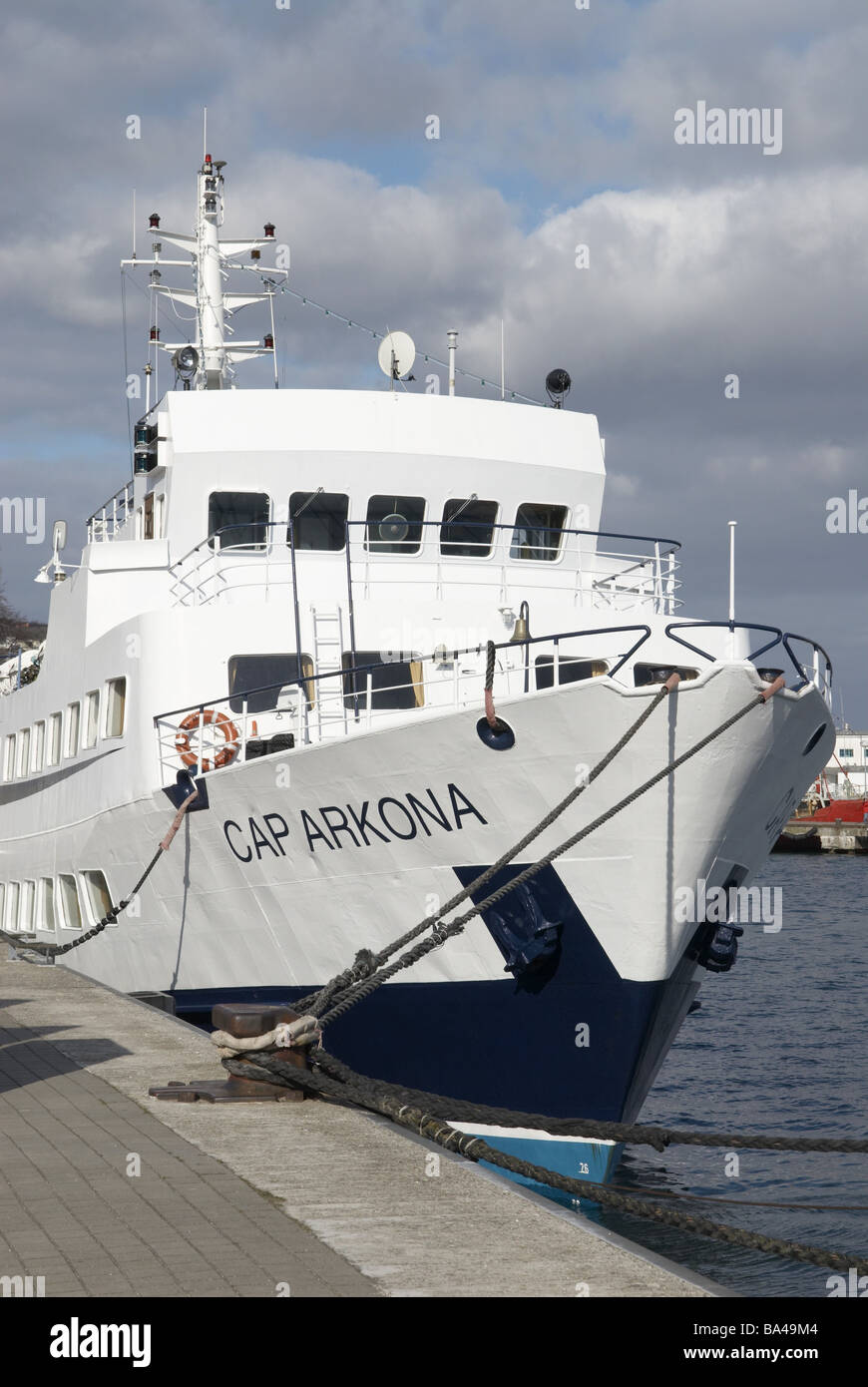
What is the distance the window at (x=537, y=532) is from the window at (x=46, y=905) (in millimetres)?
7233

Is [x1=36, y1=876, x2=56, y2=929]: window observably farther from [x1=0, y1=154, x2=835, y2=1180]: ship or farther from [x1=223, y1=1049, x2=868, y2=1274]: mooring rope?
[x1=223, y1=1049, x2=868, y2=1274]: mooring rope

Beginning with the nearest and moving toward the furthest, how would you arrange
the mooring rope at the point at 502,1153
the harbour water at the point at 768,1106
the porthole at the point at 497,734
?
1. the mooring rope at the point at 502,1153
2. the porthole at the point at 497,734
3. the harbour water at the point at 768,1106

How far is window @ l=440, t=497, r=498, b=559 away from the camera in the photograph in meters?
16.6

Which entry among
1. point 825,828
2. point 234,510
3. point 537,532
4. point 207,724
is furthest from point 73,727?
point 825,828

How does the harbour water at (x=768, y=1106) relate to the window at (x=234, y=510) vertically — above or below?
below

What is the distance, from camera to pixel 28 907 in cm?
1997

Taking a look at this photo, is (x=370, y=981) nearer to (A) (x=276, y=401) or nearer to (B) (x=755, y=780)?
(B) (x=755, y=780)

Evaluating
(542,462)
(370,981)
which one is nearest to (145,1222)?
(370,981)

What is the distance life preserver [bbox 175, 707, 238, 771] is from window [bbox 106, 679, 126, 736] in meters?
1.49

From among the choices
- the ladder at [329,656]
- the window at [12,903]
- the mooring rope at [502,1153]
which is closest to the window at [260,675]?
the ladder at [329,656]

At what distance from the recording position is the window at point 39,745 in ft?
64.7

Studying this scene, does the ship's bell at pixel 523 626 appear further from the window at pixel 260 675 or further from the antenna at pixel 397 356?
the antenna at pixel 397 356

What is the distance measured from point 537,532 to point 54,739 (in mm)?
6702

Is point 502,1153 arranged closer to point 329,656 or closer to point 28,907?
point 329,656
